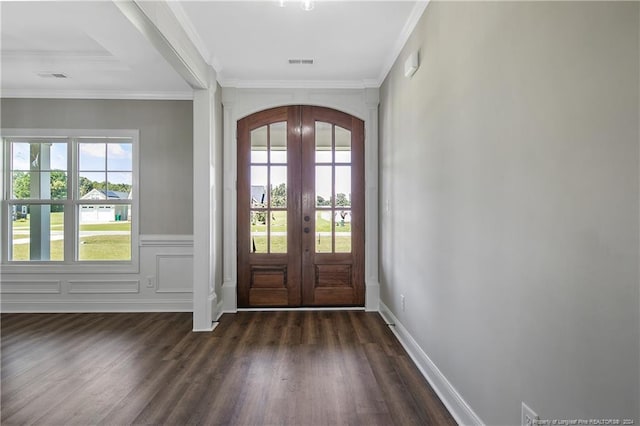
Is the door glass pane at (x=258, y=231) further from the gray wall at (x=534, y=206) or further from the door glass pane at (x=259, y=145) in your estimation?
the gray wall at (x=534, y=206)

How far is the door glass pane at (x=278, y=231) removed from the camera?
4203 mm

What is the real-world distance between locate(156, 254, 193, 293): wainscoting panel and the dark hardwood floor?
512mm

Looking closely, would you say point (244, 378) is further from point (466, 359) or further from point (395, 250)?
point (395, 250)

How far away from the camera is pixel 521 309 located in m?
1.39

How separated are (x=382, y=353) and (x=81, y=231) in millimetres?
3832

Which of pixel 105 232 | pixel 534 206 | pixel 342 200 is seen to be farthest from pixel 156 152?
pixel 534 206

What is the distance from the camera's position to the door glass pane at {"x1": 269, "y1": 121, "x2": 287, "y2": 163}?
4.20 metres

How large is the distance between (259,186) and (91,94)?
2311 mm

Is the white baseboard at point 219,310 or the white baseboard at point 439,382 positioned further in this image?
the white baseboard at point 219,310

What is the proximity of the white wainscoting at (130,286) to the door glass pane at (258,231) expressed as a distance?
77cm

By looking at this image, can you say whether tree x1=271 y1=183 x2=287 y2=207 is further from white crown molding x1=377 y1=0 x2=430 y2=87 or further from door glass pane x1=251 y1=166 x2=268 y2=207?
white crown molding x1=377 y1=0 x2=430 y2=87

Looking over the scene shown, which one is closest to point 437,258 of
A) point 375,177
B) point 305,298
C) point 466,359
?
point 466,359

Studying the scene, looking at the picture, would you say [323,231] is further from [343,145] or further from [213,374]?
[213,374]

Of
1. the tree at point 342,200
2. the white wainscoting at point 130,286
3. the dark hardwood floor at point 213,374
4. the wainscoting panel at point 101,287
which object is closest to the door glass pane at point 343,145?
the tree at point 342,200
